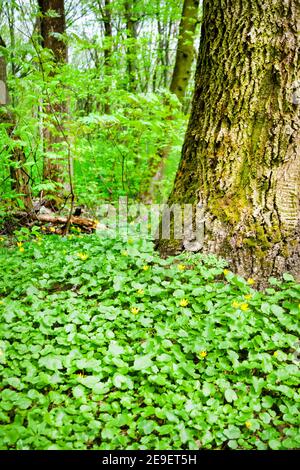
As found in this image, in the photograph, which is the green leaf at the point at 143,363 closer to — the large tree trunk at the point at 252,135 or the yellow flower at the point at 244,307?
the yellow flower at the point at 244,307

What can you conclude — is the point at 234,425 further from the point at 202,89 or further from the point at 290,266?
the point at 202,89

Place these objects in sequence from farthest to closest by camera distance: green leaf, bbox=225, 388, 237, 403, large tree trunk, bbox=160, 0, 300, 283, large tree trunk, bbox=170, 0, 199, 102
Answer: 1. large tree trunk, bbox=170, 0, 199, 102
2. large tree trunk, bbox=160, 0, 300, 283
3. green leaf, bbox=225, 388, 237, 403

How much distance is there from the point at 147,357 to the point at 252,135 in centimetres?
188

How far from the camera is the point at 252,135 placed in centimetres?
289

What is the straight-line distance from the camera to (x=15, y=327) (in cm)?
251

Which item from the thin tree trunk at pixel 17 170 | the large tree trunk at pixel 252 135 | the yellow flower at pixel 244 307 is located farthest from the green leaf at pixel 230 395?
the thin tree trunk at pixel 17 170

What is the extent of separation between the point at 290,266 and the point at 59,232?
3.00 m

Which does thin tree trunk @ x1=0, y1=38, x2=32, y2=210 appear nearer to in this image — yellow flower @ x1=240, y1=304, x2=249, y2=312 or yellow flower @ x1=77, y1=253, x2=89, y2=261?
yellow flower @ x1=77, y1=253, x2=89, y2=261

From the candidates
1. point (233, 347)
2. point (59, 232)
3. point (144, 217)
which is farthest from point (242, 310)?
point (144, 217)

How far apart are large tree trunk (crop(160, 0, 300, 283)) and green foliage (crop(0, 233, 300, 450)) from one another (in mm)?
255

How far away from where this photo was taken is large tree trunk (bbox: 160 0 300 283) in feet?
9.13

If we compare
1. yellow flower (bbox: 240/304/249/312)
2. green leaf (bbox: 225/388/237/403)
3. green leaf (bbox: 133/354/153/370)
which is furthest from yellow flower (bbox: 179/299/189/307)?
green leaf (bbox: 225/388/237/403)

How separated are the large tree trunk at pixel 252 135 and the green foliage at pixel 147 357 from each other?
25cm

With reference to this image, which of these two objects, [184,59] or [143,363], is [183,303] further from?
[184,59]
